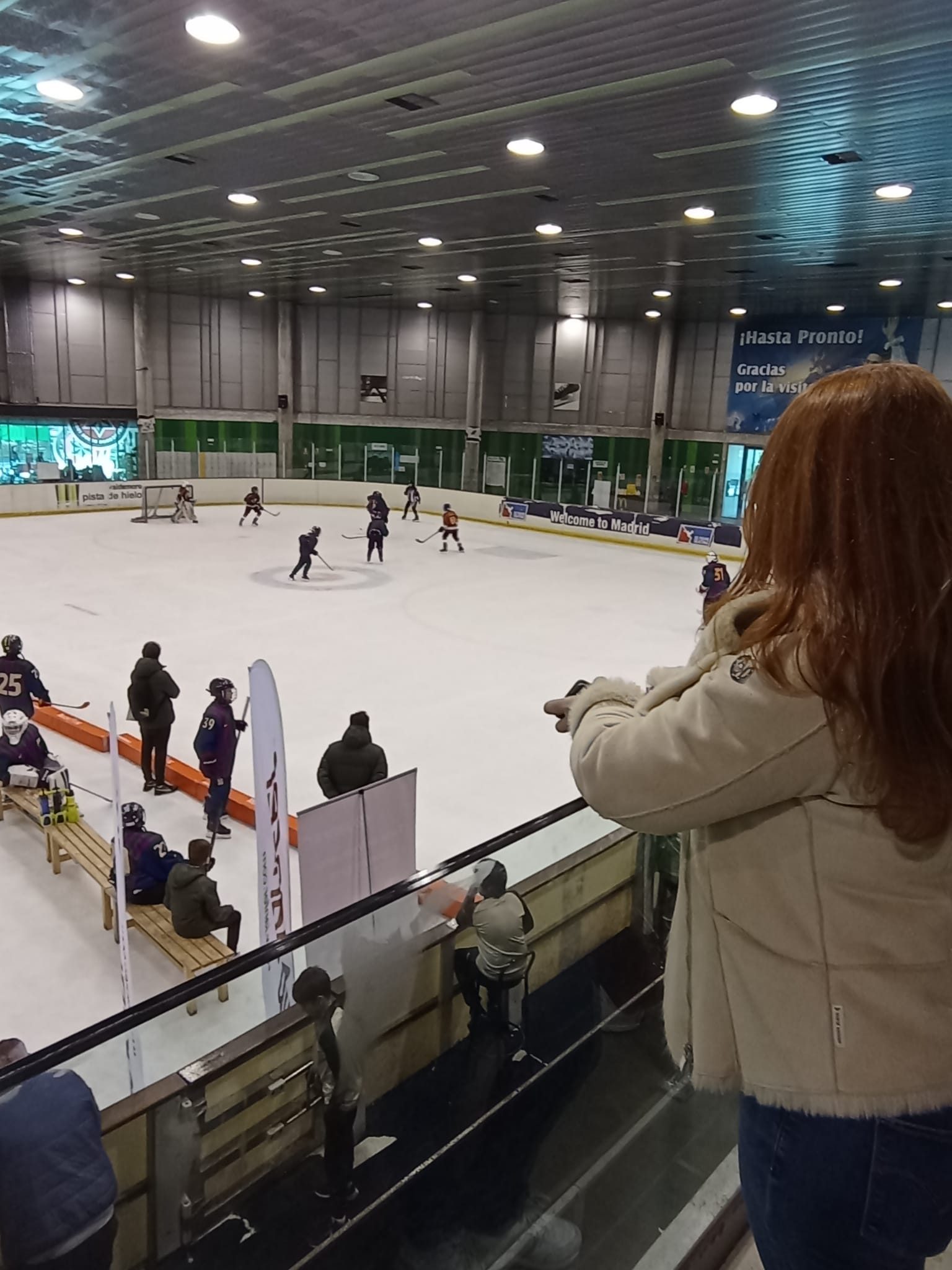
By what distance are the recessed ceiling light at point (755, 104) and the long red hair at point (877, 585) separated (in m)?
8.35

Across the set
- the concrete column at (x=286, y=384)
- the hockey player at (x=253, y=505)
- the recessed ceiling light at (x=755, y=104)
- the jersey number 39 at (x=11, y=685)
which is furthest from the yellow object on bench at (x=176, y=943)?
the concrete column at (x=286, y=384)

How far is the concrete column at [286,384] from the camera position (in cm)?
2956

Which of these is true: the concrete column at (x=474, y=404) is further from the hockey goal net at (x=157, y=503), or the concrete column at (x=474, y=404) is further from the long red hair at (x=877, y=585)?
the long red hair at (x=877, y=585)

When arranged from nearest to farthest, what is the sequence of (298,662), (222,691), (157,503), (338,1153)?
1. (338,1153)
2. (222,691)
3. (298,662)
4. (157,503)

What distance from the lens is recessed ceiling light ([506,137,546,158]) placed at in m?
10.0

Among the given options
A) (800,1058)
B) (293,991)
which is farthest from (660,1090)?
(800,1058)

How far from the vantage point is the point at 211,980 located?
58.8 inches

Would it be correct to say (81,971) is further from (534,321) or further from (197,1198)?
(534,321)

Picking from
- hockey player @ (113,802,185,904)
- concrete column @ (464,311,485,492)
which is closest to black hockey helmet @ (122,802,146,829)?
hockey player @ (113,802,185,904)

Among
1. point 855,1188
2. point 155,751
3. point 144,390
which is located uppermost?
point 144,390

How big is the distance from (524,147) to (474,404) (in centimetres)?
2016

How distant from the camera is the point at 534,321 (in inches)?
1201

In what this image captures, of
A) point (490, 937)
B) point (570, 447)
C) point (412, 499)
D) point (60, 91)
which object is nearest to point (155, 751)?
point (490, 937)

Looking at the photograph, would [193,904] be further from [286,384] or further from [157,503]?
[286,384]
